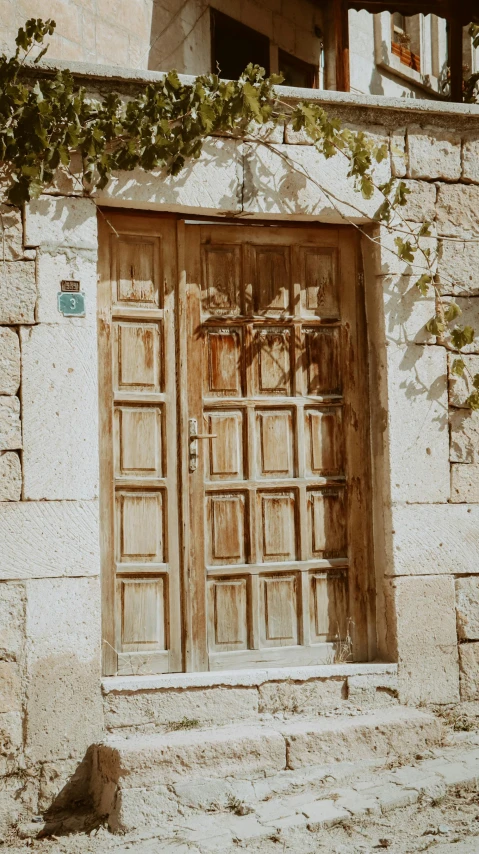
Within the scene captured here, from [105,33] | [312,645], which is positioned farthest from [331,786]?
[105,33]

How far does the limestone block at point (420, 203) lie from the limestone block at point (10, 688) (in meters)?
2.96

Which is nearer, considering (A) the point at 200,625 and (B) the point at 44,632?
(B) the point at 44,632

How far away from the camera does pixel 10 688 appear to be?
155 inches

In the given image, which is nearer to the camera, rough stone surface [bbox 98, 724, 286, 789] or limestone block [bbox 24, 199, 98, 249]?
rough stone surface [bbox 98, 724, 286, 789]

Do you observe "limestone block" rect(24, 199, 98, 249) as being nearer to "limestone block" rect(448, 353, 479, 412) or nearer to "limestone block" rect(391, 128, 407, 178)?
"limestone block" rect(391, 128, 407, 178)

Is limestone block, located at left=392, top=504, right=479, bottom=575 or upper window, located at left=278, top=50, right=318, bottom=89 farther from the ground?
upper window, located at left=278, top=50, right=318, bottom=89

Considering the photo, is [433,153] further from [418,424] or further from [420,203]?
[418,424]

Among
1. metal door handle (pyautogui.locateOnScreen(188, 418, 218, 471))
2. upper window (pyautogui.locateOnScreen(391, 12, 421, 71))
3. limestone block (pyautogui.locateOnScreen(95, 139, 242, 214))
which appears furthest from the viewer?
upper window (pyautogui.locateOnScreen(391, 12, 421, 71))

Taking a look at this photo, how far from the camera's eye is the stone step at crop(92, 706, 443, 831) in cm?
371

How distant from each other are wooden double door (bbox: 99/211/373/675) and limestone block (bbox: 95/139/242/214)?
15 centimetres

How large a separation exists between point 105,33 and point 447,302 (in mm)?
4146

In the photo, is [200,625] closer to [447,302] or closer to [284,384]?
[284,384]

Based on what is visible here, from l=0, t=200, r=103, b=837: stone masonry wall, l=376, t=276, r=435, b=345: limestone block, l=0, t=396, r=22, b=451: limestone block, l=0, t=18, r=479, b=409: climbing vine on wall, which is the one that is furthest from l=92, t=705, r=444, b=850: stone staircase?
l=0, t=18, r=479, b=409: climbing vine on wall

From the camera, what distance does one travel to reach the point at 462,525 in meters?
4.64
